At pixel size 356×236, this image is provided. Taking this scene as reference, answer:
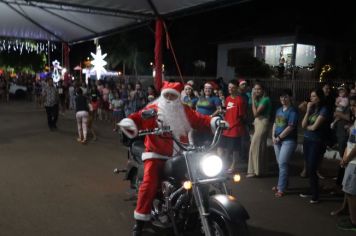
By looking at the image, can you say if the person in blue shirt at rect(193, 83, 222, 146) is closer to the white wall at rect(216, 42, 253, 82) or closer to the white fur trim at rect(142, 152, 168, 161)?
the white fur trim at rect(142, 152, 168, 161)

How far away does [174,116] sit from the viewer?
4.58 metres

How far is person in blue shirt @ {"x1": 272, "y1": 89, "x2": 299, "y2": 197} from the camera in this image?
20.7 feet

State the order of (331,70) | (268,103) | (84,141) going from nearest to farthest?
(268,103), (84,141), (331,70)

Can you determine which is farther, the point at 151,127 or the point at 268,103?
the point at 268,103

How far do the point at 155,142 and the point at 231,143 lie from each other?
3367 mm

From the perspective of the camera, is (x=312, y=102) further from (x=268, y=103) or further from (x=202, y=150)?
(x=202, y=150)

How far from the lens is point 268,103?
745cm

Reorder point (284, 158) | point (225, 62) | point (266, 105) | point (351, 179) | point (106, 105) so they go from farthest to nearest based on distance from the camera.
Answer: point (225, 62), point (106, 105), point (266, 105), point (284, 158), point (351, 179)

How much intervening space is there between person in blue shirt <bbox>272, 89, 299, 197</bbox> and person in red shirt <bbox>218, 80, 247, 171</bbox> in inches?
42.8

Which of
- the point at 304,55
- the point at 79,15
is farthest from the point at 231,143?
the point at 304,55

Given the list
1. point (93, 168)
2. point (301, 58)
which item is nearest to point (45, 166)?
point (93, 168)

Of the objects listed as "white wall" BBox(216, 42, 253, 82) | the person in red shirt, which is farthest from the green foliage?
the person in red shirt

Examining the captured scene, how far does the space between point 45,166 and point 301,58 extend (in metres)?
19.5

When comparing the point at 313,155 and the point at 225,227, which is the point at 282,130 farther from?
the point at 225,227
